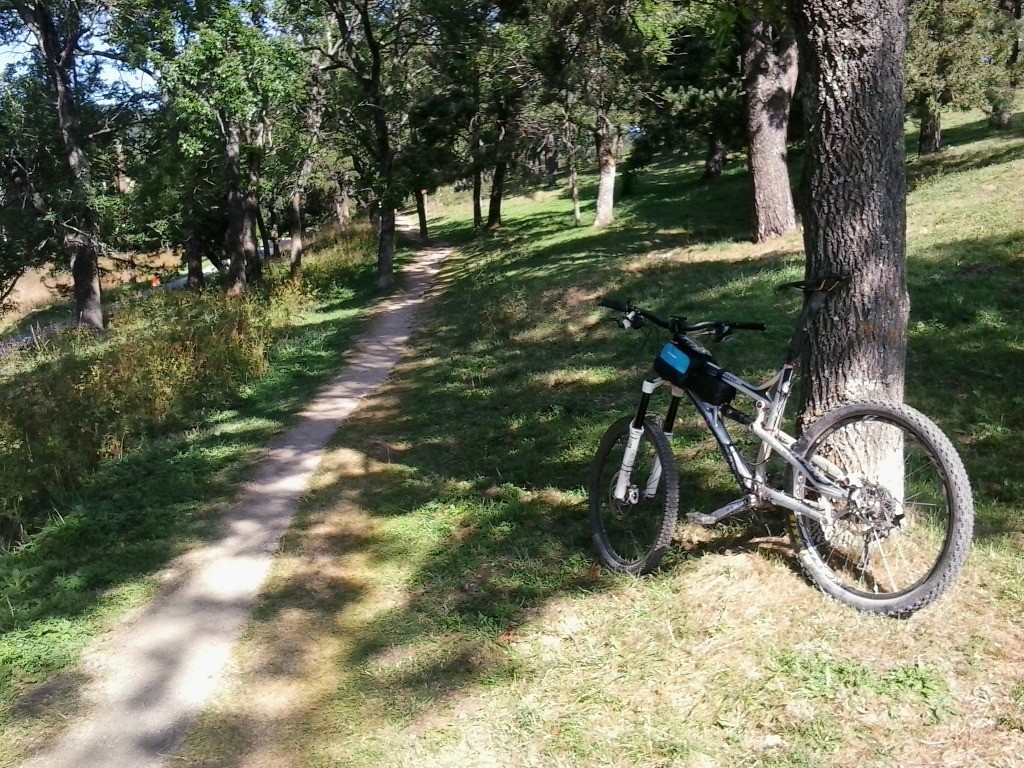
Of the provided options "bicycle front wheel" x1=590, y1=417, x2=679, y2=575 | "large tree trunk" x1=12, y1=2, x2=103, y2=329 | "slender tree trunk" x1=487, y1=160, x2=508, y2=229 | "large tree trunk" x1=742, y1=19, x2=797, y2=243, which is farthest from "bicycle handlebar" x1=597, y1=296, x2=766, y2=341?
"slender tree trunk" x1=487, y1=160, x2=508, y2=229

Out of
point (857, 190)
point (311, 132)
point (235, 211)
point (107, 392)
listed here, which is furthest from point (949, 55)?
point (107, 392)

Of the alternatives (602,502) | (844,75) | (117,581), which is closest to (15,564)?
(117,581)

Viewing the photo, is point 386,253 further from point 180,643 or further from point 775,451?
point 775,451

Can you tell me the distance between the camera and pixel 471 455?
→ 670 cm

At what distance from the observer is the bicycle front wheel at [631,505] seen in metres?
3.99

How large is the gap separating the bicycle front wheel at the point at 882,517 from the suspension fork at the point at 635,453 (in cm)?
82

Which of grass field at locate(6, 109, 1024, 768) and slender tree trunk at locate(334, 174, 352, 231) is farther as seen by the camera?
slender tree trunk at locate(334, 174, 352, 231)

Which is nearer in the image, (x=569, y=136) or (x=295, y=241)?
(x=569, y=136)

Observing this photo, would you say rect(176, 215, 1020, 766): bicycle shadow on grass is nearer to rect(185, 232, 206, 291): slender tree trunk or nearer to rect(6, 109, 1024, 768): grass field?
rect(6, 109, 1024, 768): grass field

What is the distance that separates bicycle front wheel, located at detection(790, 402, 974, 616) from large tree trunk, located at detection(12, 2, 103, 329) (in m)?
17.8

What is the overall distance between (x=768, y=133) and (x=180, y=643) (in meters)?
11.8

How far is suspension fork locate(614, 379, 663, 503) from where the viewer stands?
13.7 ft

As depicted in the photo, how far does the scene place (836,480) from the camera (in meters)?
3.45

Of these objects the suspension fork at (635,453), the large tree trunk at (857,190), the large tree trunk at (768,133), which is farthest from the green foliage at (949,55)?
the suspension fork at (635,453)
